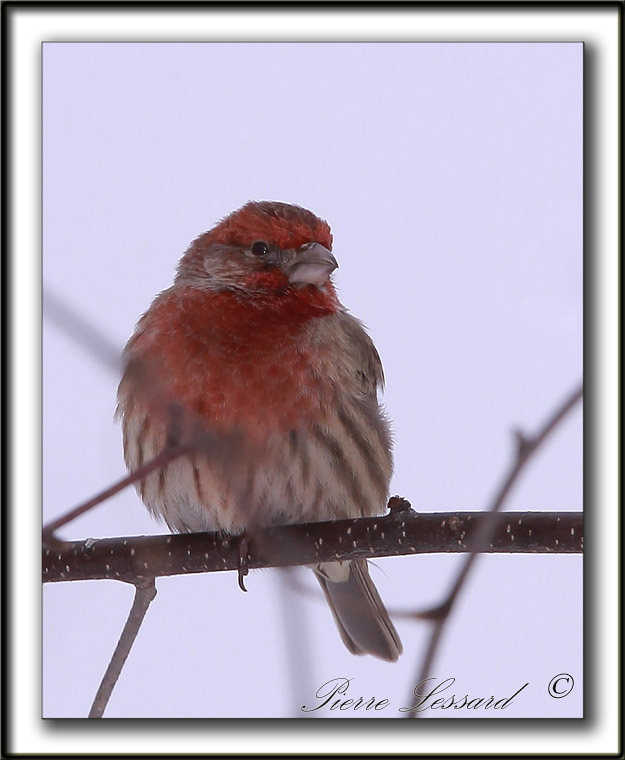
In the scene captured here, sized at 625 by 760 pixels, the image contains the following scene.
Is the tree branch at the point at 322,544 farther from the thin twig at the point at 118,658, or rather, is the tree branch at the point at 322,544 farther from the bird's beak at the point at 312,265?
the bird's beak at the point at 312,265

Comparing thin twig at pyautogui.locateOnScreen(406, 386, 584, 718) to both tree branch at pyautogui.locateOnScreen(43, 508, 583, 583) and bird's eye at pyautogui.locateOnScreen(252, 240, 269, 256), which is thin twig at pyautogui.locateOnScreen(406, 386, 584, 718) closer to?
tree branch at pyautogui.locateOnScreen(43, 508, 583, 583)

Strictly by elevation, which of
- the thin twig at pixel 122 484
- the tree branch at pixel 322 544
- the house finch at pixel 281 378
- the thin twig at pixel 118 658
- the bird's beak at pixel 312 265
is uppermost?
the bird's beak at pixel 312 265

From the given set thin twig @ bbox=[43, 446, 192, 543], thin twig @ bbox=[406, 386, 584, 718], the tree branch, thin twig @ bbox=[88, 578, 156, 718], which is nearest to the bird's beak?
the tree branch

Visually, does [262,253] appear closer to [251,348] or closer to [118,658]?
[251,348]

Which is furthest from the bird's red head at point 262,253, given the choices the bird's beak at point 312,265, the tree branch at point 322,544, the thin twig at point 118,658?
the thin twig at point 118,658

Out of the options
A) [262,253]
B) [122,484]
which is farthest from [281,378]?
[122,484]
